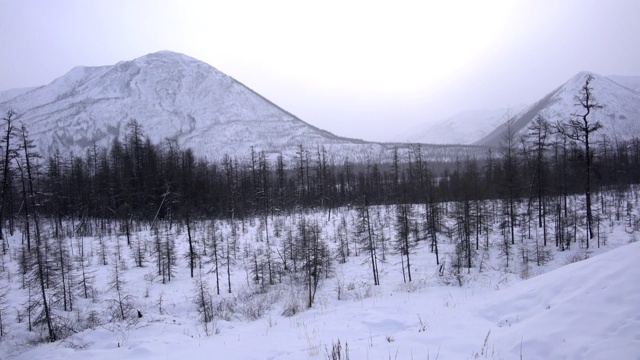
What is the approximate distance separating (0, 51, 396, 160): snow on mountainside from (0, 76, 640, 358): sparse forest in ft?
282

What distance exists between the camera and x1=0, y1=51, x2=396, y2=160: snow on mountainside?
138 metres

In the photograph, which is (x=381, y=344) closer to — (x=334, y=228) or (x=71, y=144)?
(x=334, y=228)

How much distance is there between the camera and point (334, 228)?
41.3 meters

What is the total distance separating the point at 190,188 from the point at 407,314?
1841 inches

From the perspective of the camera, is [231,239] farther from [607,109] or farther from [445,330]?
[607,109]

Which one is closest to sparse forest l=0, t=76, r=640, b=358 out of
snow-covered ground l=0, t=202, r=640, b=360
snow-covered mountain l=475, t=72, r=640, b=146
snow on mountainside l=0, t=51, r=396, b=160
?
snow-covered ground l=0, t=202, r=640, b=360

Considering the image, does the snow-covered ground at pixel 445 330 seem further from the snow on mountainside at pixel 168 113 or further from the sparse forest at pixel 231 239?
the snow on mountainside at pixel 168 113

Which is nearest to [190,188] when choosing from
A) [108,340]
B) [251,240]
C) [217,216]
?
[217,216]

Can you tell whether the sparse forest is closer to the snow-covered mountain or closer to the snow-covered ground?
the snow-covered ground

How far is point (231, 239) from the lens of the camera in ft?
113

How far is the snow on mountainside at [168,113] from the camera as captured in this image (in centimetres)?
13750

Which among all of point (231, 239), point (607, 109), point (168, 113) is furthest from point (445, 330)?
point (607, 109)

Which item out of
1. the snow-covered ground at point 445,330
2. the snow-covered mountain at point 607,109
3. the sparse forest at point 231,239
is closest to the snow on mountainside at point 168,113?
the sparse forest at point 231,239

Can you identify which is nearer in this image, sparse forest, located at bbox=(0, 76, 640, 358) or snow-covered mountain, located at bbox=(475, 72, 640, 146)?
sparse forest, located at bbox=(0, 76, 640, 358)
